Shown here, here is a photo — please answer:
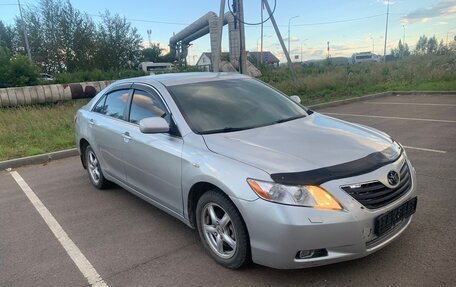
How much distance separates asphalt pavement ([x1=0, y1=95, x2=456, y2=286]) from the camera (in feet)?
10.0

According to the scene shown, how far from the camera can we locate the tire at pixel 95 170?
5496 mm

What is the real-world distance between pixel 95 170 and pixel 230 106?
8.67 ft

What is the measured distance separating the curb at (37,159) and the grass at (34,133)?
274mm

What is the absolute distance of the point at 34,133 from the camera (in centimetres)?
984

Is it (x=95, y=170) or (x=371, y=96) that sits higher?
(x=95, y=170)

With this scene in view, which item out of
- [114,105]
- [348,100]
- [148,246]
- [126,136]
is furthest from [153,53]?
[148,246]

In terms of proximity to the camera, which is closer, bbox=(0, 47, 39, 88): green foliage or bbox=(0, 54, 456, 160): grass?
bbox=(0, 54, 456, 160): grass

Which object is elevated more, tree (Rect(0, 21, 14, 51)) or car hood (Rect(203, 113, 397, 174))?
tree (Rect(0, 21, 14, 51))

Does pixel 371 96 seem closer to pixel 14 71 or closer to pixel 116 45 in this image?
pixel 14 71

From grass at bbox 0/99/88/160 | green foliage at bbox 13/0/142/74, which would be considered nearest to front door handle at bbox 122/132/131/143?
grass at bbox 0/99/88/160

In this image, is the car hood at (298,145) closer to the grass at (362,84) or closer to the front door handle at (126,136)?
the front door handle at (126,136)

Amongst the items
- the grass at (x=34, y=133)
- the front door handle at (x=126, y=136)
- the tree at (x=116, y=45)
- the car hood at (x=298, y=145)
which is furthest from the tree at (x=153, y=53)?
the car hood at (x=298, y=145)

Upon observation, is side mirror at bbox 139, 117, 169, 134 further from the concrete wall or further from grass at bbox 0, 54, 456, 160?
the concrete wall

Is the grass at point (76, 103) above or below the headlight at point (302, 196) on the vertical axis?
below
